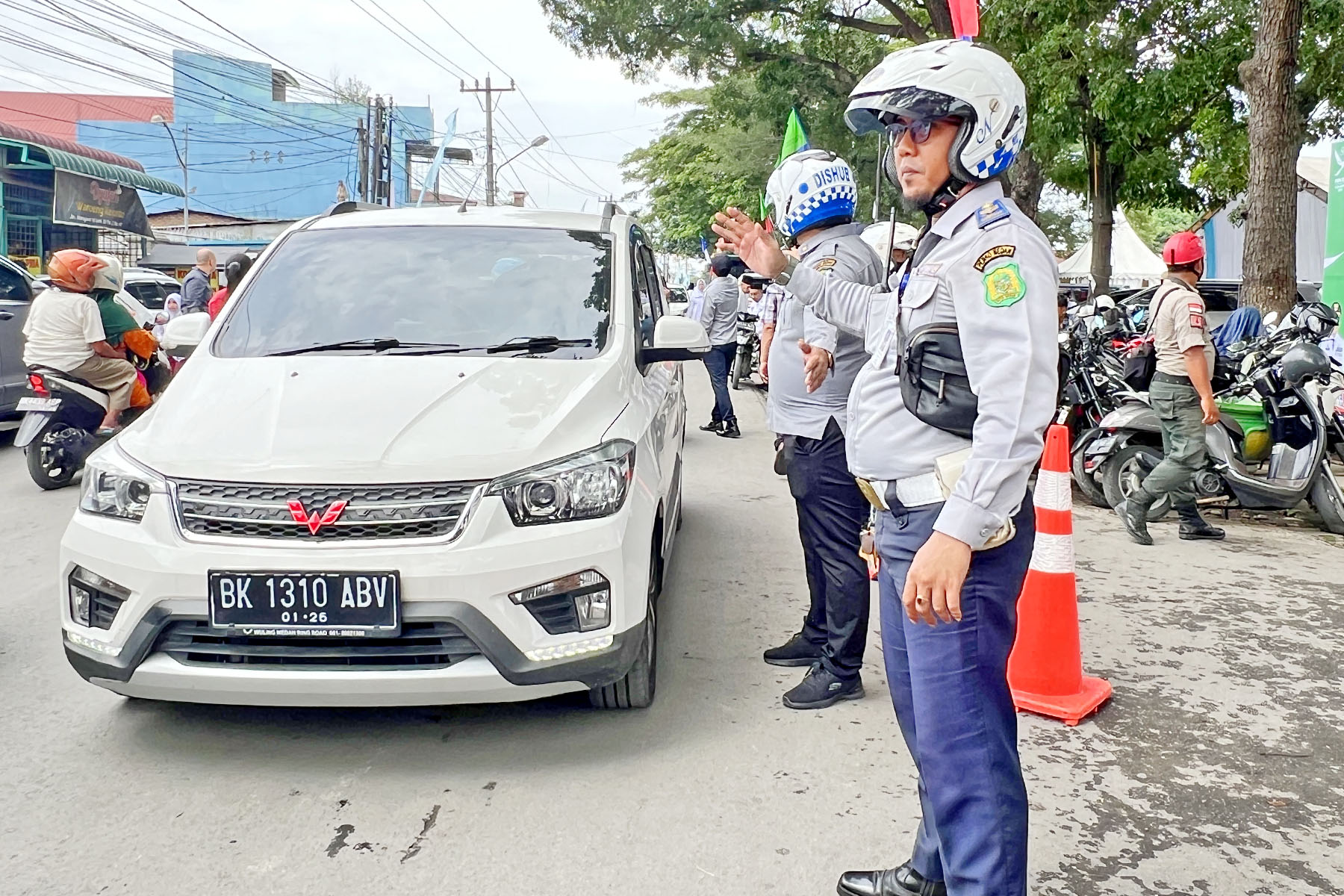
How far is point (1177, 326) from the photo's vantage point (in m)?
6.44

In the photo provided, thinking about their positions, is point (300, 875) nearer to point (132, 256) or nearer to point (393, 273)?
point (393, 273)

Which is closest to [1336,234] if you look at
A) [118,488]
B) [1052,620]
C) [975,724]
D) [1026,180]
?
[1052,620]

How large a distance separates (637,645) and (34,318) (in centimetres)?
668

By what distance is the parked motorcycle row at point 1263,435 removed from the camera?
714cm

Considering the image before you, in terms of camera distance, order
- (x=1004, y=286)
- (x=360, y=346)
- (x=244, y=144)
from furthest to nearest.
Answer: (x=244, y=144) < (x=360, y=346) < (x=1004, y=286)

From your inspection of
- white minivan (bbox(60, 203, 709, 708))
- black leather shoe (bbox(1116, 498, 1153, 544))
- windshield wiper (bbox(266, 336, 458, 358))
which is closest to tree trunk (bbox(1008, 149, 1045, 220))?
black leather shoe (bbox(1116, 498, 1153, 544))

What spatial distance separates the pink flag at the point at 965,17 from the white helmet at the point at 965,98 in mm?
257

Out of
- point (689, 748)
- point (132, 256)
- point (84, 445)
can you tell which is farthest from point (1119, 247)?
point (689, 748)

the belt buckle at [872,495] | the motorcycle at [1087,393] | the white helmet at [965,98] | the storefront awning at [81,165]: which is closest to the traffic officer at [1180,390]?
the motorcycle at [1087,393]

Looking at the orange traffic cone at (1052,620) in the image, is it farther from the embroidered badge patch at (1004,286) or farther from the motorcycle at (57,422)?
the motorcycle at (57,422)

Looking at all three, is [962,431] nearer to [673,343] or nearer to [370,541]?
[370,541]

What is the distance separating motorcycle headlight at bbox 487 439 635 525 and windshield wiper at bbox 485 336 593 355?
0.75 meters

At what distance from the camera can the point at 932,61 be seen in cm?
225

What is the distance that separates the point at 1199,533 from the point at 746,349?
9.84m
